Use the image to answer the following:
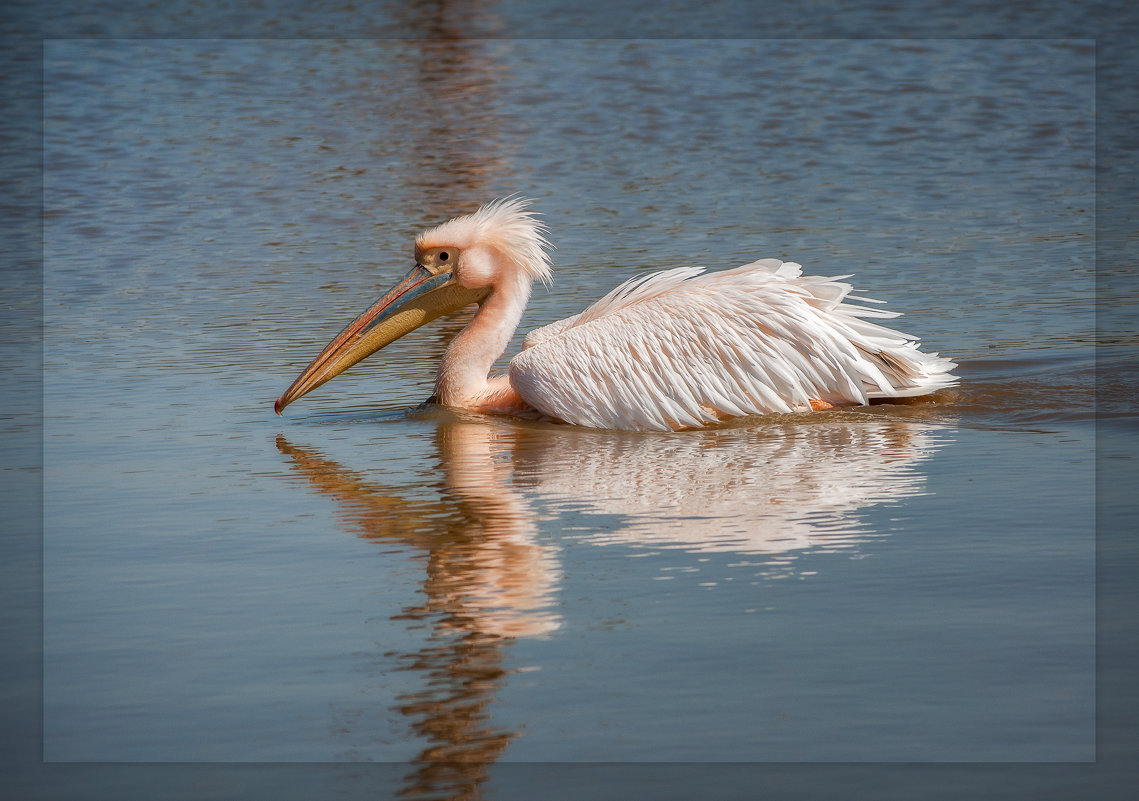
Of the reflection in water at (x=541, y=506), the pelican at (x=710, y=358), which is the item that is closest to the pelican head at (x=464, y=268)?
the pelican at (x=710, y=358)

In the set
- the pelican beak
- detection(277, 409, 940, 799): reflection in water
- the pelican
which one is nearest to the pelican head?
the pelican beak

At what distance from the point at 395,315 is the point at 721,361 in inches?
55.7

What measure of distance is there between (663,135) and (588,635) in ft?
34.0

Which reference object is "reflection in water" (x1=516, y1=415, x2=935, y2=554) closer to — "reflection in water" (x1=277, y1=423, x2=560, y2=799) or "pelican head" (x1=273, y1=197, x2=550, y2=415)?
"reflection in water" (x1=277, y1=423, x2=560, y2=799)

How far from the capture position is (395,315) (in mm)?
6371

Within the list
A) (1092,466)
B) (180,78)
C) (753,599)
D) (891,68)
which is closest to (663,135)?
(891,68)

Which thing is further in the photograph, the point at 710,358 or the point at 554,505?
the point at 710,358

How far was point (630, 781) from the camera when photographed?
105 inches

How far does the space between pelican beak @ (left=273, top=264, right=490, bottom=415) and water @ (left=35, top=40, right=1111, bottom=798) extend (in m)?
0.20

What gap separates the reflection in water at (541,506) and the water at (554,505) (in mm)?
16

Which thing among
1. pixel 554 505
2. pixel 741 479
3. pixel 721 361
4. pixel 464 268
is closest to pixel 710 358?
pixel 721 361

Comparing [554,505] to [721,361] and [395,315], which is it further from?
[395,315]

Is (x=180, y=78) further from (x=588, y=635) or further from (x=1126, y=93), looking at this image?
(x=588, y=635)

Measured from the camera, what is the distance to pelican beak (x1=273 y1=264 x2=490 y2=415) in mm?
6188
